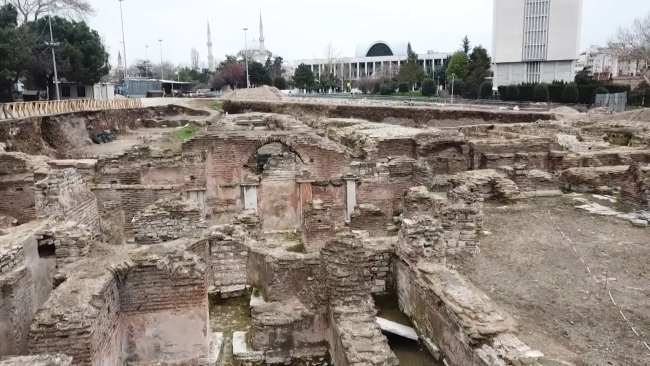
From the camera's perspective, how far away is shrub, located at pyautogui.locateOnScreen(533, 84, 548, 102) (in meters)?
39.6

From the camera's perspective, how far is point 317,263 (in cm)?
688

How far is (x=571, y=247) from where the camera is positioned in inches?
310

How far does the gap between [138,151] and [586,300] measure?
476 inches

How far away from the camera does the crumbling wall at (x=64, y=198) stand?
7.88 meters

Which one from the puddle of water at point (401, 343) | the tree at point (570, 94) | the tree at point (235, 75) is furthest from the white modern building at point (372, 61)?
the puddle of water at point (401, 343)

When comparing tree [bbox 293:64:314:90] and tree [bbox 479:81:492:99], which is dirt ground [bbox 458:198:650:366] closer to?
tree [bbox 479:81:492:99]

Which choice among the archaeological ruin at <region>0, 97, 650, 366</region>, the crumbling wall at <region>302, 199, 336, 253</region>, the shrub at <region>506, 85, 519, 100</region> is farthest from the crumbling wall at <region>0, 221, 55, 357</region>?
the shrub at <region>506, 85, 519, 100</region>

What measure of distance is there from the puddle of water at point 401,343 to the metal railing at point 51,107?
1990 centimetres

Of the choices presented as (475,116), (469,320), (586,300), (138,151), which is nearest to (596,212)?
(586,300)

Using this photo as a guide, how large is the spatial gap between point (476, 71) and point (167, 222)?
44.8m

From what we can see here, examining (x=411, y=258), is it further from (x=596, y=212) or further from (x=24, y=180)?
(x=24, y=180)

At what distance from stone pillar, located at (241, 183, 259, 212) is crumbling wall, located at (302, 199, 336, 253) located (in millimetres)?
2860

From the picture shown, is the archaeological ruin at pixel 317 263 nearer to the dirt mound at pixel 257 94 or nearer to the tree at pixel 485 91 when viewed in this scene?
the tree at pixel 485 91

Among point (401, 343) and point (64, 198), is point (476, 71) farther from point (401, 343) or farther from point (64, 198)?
point (401, 343)
